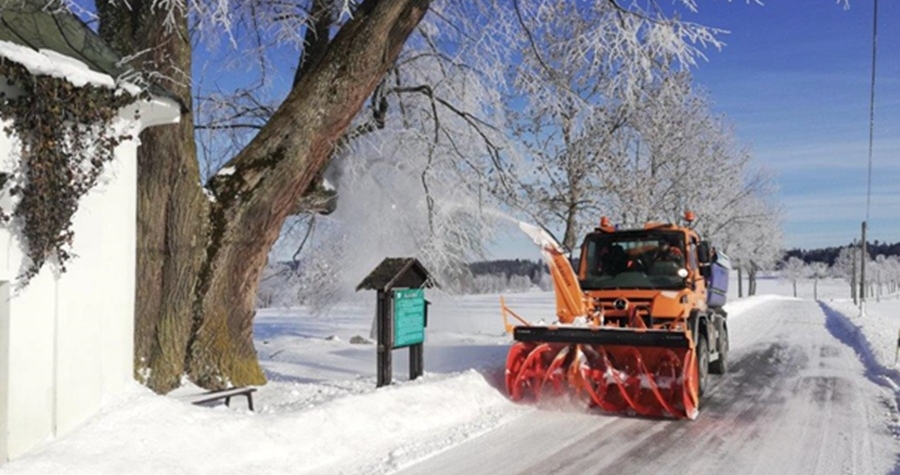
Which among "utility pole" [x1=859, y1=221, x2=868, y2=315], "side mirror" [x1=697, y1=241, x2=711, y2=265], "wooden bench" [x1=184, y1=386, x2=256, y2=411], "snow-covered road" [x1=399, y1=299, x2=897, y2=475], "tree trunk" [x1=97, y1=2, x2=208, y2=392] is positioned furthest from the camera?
"utility pole" [x1=859, y1=221, x2=868, y2=315]

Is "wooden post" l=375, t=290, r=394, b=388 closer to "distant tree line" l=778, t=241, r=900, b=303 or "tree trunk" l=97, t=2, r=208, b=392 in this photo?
"tree trunk" l=97, t=2, r=208, b=392

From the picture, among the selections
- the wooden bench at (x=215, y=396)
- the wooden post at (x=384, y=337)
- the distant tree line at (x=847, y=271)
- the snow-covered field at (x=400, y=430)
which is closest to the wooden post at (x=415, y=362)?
the snow-covered field at (x=400, y=430)

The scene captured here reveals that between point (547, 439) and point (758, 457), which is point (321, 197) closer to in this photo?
point (547, 439)

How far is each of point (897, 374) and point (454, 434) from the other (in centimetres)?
839

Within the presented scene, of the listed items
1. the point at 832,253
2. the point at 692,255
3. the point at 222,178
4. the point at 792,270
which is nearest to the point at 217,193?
the point at 222,178

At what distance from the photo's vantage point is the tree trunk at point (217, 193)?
8188 millimetres

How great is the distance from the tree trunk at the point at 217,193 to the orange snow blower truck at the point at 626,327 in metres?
2.78

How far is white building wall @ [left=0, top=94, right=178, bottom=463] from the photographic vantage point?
5500 mm

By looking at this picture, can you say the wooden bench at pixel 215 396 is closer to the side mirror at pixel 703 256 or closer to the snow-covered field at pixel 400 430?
the snow-covered field at pixel 400 430

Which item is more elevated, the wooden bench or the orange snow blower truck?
the orange snow blower truck

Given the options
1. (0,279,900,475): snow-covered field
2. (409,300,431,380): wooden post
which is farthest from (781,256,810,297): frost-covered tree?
(409,300,431,380): wooden post

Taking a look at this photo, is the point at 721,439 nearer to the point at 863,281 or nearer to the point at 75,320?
the point at 75,320

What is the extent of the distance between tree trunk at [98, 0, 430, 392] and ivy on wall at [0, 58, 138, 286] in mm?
2269

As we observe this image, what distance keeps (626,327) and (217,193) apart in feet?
17.2
